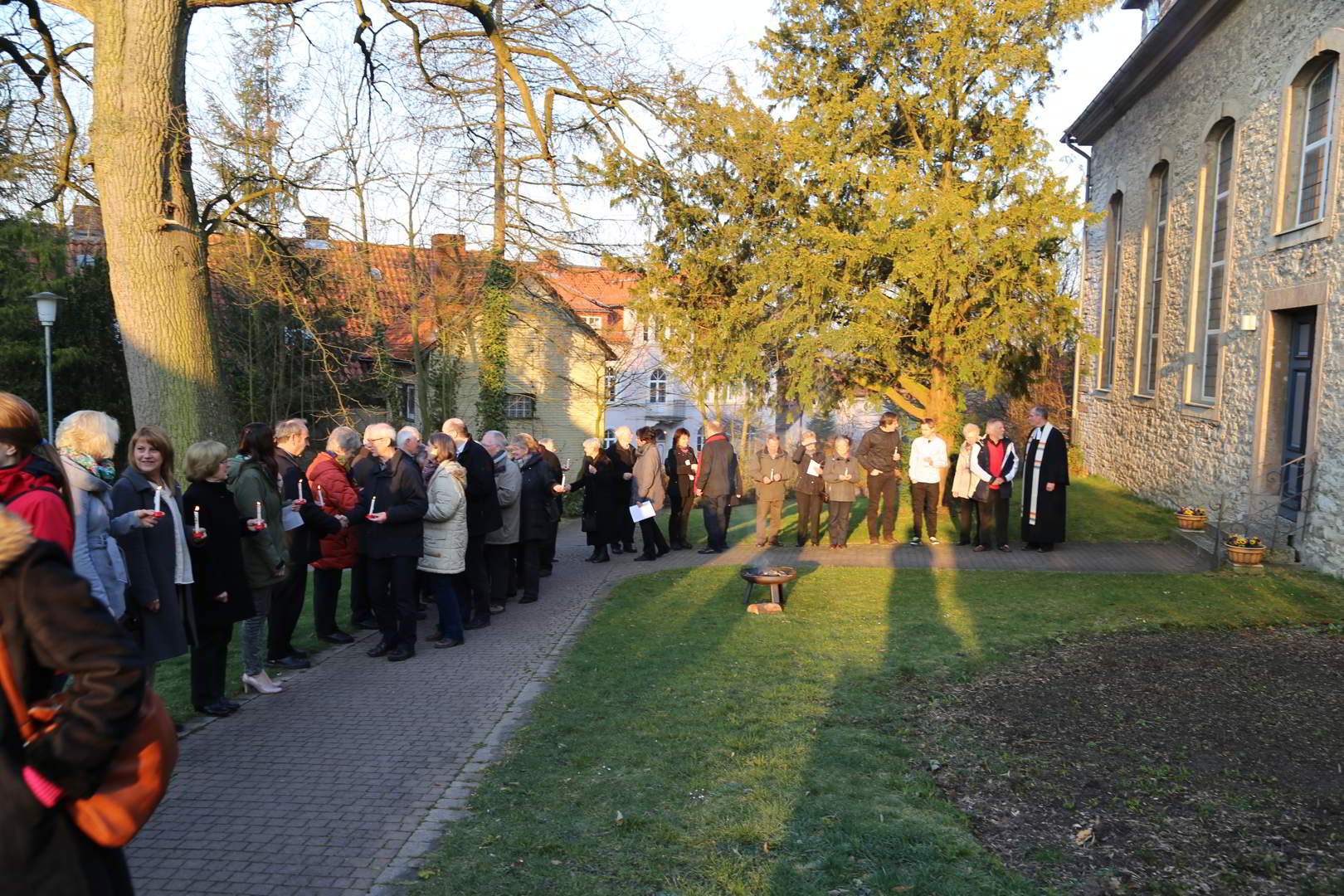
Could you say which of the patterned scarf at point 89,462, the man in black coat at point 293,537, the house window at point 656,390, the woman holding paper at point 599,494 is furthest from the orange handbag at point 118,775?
the house window at point 656,390

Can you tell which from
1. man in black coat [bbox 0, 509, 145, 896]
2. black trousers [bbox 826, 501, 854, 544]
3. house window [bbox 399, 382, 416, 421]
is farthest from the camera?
house window [bbox 399, 382, 416, 421]

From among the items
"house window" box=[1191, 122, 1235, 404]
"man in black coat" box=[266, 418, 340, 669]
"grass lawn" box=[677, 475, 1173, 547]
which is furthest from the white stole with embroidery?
"man in black coat" box=[266, 418, 340, 669]

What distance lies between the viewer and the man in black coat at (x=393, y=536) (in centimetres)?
748

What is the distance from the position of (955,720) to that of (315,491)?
5.36 m

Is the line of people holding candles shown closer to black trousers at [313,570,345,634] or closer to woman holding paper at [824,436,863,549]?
black trousers at [313,570,345,634]

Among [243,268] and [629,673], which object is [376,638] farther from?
[243,268]

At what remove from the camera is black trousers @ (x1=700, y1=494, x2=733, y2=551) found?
42.5 feet

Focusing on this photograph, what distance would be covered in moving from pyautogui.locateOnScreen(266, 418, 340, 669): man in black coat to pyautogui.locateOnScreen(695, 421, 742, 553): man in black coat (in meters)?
6.00

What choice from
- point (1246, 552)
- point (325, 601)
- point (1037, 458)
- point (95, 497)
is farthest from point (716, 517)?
point (95, 497)

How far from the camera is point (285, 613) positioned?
7.52 meters

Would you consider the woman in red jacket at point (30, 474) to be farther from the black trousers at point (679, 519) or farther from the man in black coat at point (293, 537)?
the black trousers at point (679, 519)

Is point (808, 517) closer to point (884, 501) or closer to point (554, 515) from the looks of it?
point (884, 501)

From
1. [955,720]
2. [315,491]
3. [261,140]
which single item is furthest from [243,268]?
[955,720]

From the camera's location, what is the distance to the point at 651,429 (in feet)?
41.2
